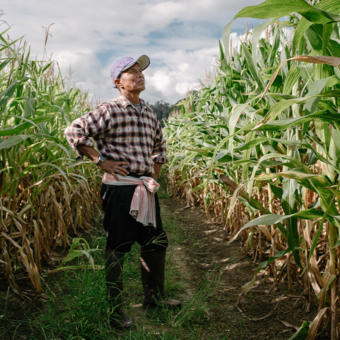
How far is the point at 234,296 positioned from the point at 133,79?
4.98ft

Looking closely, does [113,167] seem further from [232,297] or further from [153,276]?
[232,297]

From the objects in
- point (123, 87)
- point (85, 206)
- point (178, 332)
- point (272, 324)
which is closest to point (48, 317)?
point (178, 332)

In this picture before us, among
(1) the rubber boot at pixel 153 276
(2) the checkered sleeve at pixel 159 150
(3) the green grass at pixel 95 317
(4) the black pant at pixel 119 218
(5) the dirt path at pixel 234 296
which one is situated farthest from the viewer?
(2) the checkered sleeve at pixel 159 150

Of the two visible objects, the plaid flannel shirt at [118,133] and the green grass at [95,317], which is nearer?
the green grass at [95,317]

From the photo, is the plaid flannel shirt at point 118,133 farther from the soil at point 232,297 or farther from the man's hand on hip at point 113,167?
the soil at point 232,297

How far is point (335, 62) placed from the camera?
858 millimetres

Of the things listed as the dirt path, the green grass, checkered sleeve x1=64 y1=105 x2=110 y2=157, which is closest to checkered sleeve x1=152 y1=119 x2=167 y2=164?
checkered sleeve x1=64 y1=105 x2=110 y2=157

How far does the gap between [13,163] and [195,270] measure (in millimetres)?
1621

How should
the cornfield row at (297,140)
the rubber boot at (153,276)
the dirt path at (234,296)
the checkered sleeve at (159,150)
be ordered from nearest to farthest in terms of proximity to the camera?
the cornfield row at (297,140) < the dirt path at (234,296) < the rubber boot at (153,276) < the checkered sleeve at (159,150)

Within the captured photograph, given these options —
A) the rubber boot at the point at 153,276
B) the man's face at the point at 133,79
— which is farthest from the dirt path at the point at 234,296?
the man's face at the point at 133,79

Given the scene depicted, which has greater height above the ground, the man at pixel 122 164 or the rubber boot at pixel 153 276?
the man at pixel 122 164

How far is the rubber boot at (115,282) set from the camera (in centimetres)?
191

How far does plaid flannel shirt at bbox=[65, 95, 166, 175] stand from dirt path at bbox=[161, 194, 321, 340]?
2.98 feet

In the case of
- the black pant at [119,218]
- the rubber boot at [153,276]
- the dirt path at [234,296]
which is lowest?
the dirt path at [234,296]
